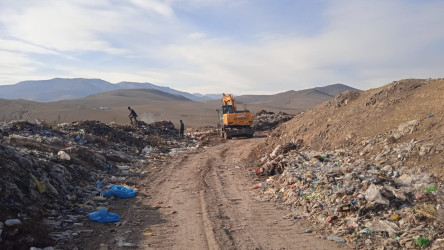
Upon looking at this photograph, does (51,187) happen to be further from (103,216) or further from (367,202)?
(367,202)

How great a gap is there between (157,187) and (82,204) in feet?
7.57

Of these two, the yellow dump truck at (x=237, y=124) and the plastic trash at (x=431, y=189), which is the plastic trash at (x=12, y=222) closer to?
the plastic trash at (x=431, y=189)

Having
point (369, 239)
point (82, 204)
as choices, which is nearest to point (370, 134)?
point (369, 239)

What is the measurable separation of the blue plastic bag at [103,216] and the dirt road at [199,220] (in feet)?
0.44

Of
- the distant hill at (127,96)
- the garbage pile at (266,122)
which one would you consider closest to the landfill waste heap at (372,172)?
the garbage pile at (266,122)

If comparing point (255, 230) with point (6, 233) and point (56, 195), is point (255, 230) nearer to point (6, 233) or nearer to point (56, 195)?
point (6, 233)

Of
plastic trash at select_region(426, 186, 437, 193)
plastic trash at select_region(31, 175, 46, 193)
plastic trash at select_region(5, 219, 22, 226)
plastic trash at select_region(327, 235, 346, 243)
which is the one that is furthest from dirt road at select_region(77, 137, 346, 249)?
plastic trash at select_region(426, 186, 437, 193)

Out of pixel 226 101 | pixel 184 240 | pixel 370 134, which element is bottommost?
pixel 184 240

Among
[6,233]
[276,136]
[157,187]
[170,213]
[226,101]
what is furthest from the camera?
[226,101]

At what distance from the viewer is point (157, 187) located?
9.54m

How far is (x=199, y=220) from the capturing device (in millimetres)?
6613

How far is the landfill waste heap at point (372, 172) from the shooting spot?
18.0 feet

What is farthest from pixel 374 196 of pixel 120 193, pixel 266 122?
pixel 266 122

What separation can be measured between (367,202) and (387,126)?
5217 mm
